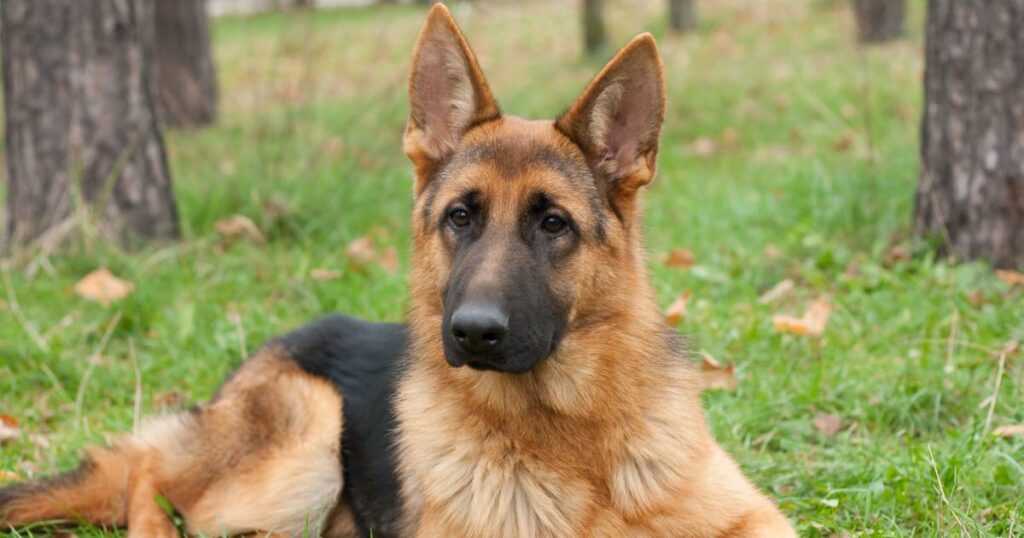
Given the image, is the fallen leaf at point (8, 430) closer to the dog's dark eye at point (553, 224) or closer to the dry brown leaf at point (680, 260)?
the dog's dark eye at point (553, 224)

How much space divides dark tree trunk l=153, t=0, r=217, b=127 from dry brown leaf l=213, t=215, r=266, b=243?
605 cm

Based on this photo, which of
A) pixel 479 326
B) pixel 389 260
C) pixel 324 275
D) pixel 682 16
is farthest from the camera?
pixel 682 16

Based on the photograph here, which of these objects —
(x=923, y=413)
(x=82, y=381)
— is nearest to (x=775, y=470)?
(x=923, y=413)

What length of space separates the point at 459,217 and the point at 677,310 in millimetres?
2398

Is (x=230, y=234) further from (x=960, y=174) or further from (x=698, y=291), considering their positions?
(x=960, y=174)

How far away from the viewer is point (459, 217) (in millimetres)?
3840

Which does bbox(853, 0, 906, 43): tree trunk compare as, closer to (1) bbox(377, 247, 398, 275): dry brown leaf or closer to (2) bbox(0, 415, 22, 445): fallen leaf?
(1) bbox(377, 247, 398, 275): dry brown leaf

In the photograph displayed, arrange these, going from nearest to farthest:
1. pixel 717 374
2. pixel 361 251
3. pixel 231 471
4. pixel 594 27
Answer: pixel 231 471
pixel 717 374
pixel 361 251
pixel 594 27

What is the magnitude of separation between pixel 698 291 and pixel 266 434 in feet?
10.3

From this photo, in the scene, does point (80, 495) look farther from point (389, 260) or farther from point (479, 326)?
point (389, 260)

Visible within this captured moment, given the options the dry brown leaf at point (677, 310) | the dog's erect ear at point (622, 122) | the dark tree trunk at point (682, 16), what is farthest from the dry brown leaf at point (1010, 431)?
the dark tree trunk at point (682, 16)

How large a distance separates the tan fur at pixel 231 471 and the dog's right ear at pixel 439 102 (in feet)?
3.59

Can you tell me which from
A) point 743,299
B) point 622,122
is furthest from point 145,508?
point 743,299

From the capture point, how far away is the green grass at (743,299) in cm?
441
